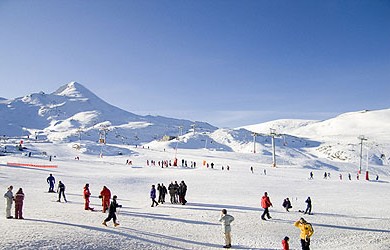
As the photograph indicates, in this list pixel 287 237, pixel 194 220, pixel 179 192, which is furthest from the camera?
pixel 179 192

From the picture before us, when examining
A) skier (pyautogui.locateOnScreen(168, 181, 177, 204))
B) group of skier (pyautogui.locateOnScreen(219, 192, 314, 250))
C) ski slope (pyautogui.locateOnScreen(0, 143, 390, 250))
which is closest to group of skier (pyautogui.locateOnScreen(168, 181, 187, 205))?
skier (pyautogui.locateOnScreen(168, 181, 177, 204))

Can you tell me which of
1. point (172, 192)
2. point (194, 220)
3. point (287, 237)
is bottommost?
point (194, 220)

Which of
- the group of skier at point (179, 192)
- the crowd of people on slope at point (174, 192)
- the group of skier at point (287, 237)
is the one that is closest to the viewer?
the group of skier at point (287, 237)

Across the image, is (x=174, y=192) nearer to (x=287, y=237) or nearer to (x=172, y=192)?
(x=172, y=192)

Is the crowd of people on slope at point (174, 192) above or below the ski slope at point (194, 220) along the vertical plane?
above

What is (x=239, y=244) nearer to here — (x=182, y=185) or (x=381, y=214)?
(x=182, y=185)

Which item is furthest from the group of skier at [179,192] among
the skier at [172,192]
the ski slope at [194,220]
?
the ski slope at [194,220]

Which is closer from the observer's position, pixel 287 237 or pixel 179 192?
pixel 287 237

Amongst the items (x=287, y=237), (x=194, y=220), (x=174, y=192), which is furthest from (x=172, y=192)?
(x=287, y=237)

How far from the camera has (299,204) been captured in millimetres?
21984

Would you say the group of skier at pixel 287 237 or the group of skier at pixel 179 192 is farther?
the group of skier at pixel 179 192

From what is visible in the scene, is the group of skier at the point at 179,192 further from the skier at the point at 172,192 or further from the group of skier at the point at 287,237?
the group of skier at the point at 287,237

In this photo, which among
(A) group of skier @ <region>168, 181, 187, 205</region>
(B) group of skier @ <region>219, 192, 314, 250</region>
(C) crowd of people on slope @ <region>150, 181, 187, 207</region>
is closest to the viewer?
(B) group of skier @ <region>219, 192, 314, 250</region>

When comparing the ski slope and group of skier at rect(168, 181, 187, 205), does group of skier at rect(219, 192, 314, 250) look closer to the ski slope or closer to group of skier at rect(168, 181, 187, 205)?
the ski slope
